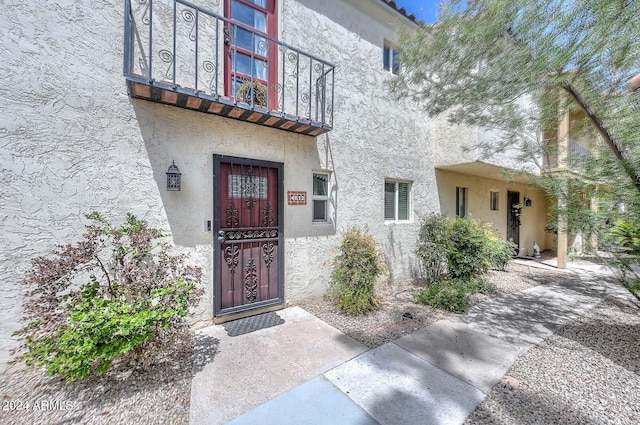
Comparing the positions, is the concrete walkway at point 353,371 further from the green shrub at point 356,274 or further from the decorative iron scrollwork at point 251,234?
the decorative iron scrollwork at point 251,234

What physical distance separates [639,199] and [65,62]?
802cm

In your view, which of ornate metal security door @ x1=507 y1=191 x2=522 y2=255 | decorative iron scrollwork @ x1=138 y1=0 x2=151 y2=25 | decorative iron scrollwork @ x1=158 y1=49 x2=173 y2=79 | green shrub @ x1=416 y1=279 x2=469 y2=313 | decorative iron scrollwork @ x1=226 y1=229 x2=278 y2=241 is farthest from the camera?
ornate metal security door @ x1=507 y1=191 x2=522 y2=255

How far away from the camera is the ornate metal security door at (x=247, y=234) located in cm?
434

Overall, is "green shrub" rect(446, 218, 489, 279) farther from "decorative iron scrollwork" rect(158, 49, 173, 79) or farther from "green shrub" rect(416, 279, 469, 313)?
"decorative iron scrollwork" rect(158, 49, 173, 79)

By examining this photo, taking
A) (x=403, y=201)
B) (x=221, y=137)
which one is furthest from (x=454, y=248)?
(x=221, y=137)

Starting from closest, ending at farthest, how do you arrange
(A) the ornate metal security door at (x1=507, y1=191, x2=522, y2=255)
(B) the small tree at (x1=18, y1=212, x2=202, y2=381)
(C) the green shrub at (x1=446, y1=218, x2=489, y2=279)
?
1. (B) the small tree at (x1=18, y1=212, x2=202, y2=381)
2. (C) the green shrub at (x1=446, y1=218, x2=489, y2=279)
3. (A) the ornate metal security door at (x1=507, y1=191, x2=522, y2=255)

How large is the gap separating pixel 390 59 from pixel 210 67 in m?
4.94

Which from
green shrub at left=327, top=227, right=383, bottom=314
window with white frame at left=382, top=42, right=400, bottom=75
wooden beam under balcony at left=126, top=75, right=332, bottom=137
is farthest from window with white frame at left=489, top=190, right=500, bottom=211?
wooden beam under balcony at left=126, top=75, right=332, bottom=137

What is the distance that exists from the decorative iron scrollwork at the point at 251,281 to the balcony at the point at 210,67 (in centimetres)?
265

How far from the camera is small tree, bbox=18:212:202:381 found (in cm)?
244

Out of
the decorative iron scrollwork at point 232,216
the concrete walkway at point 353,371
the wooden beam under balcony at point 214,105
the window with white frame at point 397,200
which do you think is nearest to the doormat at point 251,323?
the concrete walkway at point 353,371

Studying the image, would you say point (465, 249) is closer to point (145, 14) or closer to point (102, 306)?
point (102, 306)

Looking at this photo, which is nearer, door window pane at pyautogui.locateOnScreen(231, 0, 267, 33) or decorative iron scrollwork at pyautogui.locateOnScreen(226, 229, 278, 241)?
decorative iron scrollwork at pyautogui.locateOnScreen(226, 229, 278, 241)

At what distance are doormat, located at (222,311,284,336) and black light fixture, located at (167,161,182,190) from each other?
2.47m
